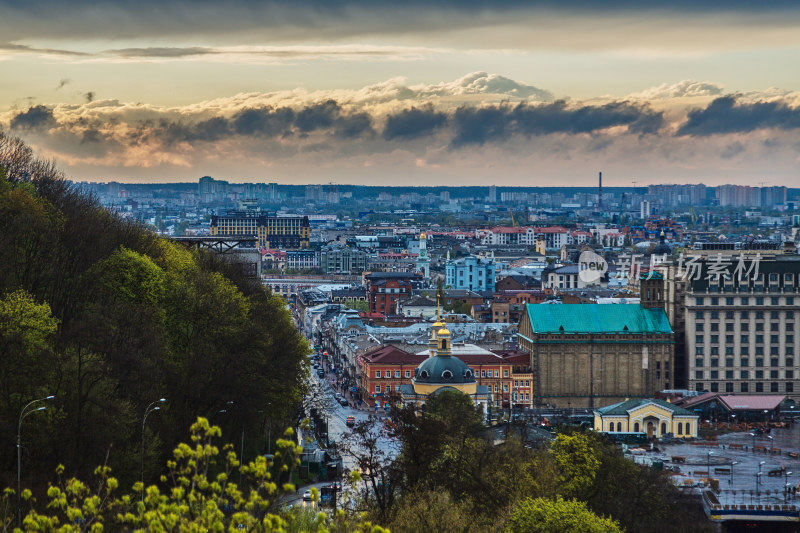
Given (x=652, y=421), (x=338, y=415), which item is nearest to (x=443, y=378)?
(x=338, y=415)

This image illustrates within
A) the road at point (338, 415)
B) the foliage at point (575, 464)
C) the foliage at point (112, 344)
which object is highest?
the foliage at point (112, 344)

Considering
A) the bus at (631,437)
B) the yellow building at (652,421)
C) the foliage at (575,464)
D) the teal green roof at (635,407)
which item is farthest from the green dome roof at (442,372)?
the foliage at (575,464)

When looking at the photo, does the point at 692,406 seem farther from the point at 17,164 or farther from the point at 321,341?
the point at 321,341

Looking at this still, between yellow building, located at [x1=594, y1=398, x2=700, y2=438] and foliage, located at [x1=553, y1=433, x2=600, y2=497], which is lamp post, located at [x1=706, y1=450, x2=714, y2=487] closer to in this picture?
yellow building, located at [x1=594, y1=398, x2=700, y2=438]

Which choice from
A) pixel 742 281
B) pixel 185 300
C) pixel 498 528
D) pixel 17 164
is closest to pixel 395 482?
pixel 498 528

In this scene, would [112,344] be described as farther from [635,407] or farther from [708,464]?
[635,407]

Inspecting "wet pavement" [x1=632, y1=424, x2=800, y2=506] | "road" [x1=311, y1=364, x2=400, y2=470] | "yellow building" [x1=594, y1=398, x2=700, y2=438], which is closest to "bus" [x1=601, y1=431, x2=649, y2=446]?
"wet pavement" [x1=632, y1=424, x2=800, y2=506]

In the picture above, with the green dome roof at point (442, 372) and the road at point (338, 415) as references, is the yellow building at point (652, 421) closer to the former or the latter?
the green dome roof at point (442, 372)
